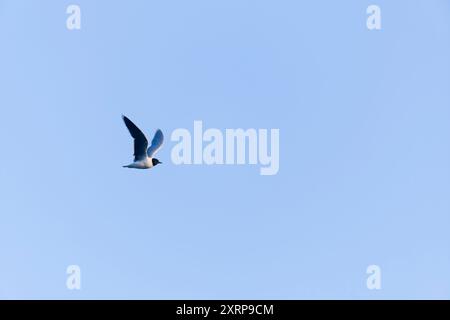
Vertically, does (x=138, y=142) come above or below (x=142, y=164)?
above

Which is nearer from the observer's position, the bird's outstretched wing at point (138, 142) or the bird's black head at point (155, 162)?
the bird's outstretched wing at point (138, 142)

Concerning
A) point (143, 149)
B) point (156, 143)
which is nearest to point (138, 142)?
point (143, 149)

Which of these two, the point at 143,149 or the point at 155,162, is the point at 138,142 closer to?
the point at 143,149

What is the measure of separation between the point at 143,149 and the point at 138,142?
0.32 feet

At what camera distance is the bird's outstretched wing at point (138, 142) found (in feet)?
28.8

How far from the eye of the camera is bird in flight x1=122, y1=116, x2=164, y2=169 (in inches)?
345

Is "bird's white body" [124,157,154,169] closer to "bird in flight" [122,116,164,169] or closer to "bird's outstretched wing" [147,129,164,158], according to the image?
"bird in flight" [122,116,164,169]

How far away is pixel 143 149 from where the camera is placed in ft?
29.3

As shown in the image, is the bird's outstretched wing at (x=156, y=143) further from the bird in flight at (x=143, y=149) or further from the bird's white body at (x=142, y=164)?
the bird's white body at (x=142, y=164)

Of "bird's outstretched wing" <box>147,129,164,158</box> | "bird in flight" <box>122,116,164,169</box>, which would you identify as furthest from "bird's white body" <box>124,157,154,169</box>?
"bird's outstretched wing" <box>147,129,164,158</box>

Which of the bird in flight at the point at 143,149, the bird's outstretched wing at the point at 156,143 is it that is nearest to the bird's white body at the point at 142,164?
the bird in flight at the point at 143,149

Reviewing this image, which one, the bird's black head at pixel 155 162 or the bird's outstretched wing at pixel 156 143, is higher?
the bird's outstretched wing at pixel 156 143
